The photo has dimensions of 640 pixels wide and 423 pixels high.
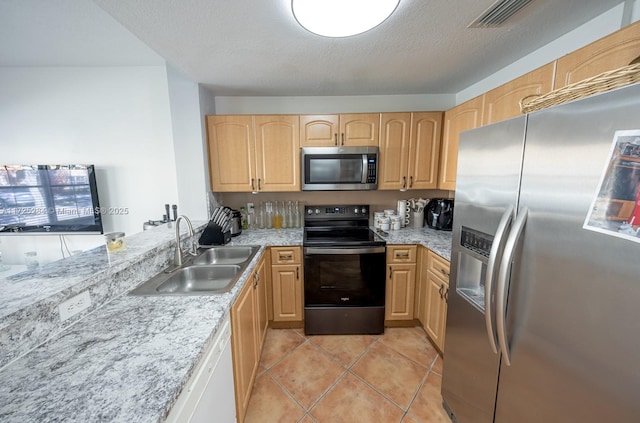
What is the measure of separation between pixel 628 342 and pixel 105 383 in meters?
1.42

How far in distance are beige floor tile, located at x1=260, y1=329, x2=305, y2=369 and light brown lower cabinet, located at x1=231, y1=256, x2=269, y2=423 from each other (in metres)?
0.23

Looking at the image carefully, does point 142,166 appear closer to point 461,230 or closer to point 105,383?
point 105,383

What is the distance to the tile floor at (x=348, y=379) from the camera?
1.47 metres

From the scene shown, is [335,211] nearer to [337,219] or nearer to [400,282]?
[337,219]

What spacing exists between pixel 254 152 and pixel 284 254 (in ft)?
3.50

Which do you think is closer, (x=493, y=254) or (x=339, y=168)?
(x=493, y=254)

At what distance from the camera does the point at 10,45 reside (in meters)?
1.97

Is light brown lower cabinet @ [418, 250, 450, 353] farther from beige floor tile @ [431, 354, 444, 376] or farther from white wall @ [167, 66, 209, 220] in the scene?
white wall @ [167, 66, 209, 220]

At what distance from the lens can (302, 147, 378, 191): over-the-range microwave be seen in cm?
224

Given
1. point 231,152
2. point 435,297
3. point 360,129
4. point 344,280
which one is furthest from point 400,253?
point 231,152

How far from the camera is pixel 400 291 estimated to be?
219 centimetres

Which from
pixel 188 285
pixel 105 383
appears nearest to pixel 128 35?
pixel 188 285

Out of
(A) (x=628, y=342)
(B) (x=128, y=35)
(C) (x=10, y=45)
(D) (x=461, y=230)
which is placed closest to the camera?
(A) (x=628, y=342)

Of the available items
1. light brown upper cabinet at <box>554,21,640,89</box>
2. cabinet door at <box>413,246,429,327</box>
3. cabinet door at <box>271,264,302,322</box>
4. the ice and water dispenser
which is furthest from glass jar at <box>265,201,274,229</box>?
light brown upper cabinet at <box>554,21,640,89</box>
